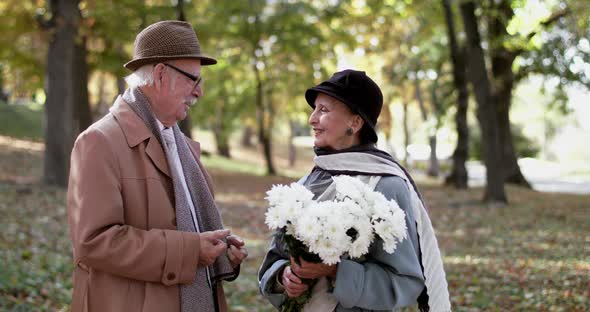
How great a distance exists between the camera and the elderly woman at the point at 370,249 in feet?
10.1

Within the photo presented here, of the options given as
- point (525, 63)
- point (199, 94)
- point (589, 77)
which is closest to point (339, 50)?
point (525, 63)

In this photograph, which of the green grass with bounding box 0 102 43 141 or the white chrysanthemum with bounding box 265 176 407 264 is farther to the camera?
the green grass with bounding box 0 102 43 141

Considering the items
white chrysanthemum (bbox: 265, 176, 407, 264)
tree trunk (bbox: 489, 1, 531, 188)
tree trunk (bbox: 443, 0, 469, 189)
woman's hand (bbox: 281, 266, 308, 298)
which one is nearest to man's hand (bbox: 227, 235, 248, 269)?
woman's hand (bbox: 281, 266, 308, 298)

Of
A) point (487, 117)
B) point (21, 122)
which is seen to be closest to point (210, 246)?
point (487, 117)

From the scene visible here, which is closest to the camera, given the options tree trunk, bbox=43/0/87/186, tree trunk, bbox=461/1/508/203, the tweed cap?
the tweed cap

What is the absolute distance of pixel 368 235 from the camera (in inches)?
113

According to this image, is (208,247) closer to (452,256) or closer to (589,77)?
(452,256)

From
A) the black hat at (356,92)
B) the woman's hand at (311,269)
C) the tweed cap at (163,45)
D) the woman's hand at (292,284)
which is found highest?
the tweed cap at (163,45)

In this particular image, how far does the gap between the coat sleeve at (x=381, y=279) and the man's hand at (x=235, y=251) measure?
62 cm

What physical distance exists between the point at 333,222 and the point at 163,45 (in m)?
1.29

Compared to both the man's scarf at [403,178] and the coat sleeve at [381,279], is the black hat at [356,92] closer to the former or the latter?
the man's scarf at [403,178]

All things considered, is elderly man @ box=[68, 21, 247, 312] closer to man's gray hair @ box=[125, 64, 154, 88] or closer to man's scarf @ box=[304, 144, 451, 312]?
man's gray hair @ box=[125, 64, 154, 88]

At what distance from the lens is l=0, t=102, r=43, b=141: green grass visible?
29266 mm

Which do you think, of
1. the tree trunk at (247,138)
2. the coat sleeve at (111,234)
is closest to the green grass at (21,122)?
the tree trunk at (247,138)
